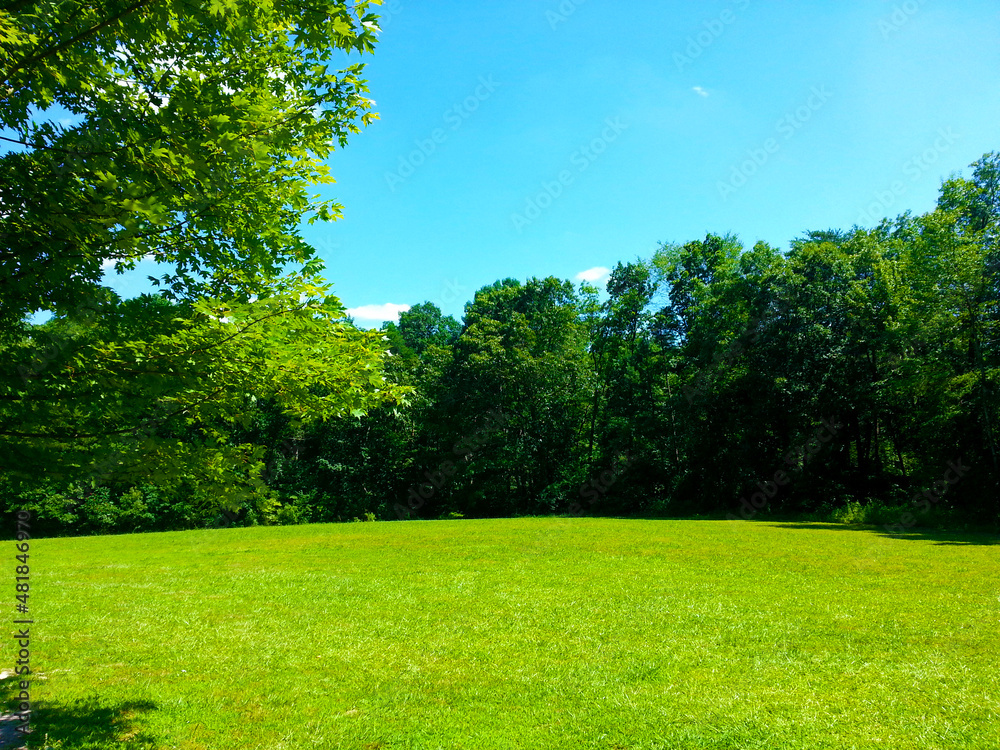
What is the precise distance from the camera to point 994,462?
22.0 m

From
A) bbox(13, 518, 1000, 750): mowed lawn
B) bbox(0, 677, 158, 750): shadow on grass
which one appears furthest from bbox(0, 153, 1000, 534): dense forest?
bbox(0, 677, 158, 750): shadow on grass

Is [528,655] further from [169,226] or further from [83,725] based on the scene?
[169,226]

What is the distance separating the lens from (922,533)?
20.3 metres

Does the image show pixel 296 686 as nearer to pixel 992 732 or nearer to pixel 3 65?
pixel 3 65

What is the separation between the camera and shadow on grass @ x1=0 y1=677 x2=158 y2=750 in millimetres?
4691
